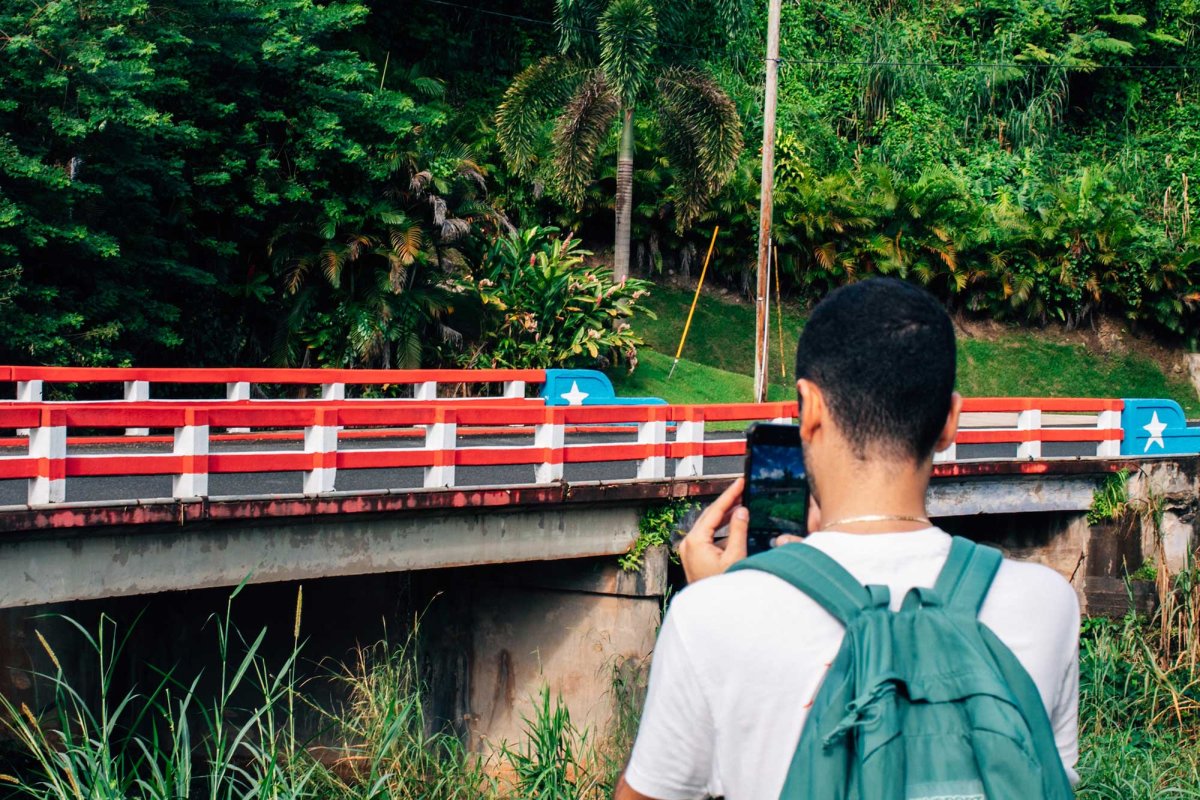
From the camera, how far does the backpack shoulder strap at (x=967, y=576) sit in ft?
5.45

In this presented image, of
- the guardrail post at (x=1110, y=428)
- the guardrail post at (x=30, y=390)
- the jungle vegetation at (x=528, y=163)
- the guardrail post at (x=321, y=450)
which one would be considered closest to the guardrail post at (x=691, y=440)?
the guardrail post at (x=321, y=450)

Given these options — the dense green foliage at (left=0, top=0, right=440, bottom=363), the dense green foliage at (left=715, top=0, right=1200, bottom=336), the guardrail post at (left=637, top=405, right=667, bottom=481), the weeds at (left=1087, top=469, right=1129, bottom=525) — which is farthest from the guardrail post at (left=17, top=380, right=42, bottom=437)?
the dense green foliage at (left=715, top=0, right=1200, bottom=336)

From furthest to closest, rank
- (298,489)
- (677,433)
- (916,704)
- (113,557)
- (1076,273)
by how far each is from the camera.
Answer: (1076,273) → (677,433) → (298,489) → (113,557) → (916,704)

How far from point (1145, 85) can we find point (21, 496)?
39.7m

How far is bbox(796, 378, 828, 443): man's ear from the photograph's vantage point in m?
1.84

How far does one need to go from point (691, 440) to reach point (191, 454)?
16.9 ft

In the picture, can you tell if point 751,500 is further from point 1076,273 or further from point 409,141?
point 1076,273

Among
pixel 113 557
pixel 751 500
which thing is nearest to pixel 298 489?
pixel 113 557

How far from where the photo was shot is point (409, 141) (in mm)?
21188

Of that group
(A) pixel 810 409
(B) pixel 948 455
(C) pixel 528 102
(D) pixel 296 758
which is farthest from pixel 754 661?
(C) pixel 528 102

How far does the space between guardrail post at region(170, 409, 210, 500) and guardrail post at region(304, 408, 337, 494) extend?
955mm

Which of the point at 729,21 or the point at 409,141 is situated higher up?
the point at 729,21

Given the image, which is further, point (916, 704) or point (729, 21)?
point (729, 21)

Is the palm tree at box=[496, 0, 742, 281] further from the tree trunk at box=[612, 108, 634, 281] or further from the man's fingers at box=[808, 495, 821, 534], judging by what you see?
the man's fingers at box=[808, 495, 821, 534]
